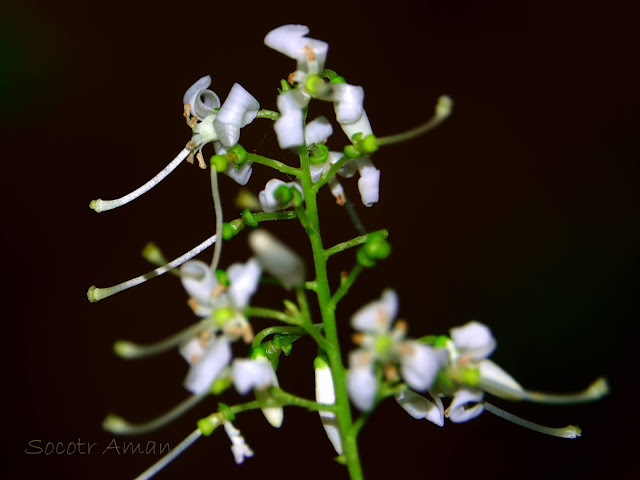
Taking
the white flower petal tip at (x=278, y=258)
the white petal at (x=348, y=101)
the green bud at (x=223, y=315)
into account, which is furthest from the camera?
the white petal at (x=348, y=101)

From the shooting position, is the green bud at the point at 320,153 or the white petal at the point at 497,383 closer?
Result: the white petal at the point at 497,383

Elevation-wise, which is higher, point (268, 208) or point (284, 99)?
point (284, 99)

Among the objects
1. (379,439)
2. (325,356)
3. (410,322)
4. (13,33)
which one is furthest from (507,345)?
(13,33)

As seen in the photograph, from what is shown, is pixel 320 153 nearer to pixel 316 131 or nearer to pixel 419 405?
pixel 316 131

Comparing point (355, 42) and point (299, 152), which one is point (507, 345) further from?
point (299, 152)

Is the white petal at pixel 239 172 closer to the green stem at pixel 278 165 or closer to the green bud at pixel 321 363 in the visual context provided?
the green stem at pixel 278 165

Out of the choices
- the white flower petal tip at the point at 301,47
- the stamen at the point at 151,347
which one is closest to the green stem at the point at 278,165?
the white flower petal tip at the point at 301,47

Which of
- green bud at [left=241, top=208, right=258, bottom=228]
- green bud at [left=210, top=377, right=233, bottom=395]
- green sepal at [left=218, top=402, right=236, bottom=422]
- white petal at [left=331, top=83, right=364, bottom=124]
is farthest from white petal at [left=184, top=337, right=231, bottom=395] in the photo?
white petal at [left=331, top=83, right=364, bottom=124]
